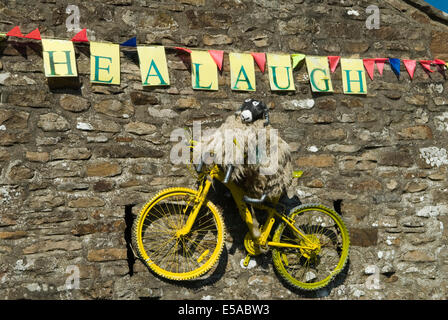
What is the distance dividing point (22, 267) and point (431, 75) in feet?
13.7

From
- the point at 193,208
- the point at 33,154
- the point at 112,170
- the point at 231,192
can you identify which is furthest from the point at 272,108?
the point at 33,154

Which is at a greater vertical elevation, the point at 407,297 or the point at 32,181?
the point at 32,181

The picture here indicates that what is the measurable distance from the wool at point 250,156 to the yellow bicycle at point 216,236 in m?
0.09

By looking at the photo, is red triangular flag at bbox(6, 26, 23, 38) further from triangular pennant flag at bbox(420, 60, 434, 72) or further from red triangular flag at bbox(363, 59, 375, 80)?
triangular pennant flag at bbox(420, 60, 434, 72)

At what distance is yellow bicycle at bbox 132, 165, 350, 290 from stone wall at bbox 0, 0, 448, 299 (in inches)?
5.3

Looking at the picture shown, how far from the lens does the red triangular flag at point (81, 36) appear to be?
4.49 metres

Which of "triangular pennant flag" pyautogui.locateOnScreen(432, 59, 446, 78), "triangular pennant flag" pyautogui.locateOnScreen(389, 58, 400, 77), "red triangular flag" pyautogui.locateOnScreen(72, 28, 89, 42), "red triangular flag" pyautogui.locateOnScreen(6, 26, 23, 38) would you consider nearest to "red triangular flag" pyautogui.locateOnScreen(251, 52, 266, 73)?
"triangular pennant flag" pyautogui.locateOnScreen(389, 58, 400, 77)

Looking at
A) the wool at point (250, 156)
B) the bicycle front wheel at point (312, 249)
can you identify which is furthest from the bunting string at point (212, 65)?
the bicycle front wheel at point (312, 249)

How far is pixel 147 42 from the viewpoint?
4.70 meters

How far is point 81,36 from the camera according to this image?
4.50 metres

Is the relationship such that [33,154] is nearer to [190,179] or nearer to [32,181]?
[32,181]

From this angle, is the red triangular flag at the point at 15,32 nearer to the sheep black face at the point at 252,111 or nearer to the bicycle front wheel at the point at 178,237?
the bicycle front wheel at the point at 178,237

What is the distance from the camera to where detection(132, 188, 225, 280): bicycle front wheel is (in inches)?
174

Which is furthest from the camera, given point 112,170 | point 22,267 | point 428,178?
point 428,178
